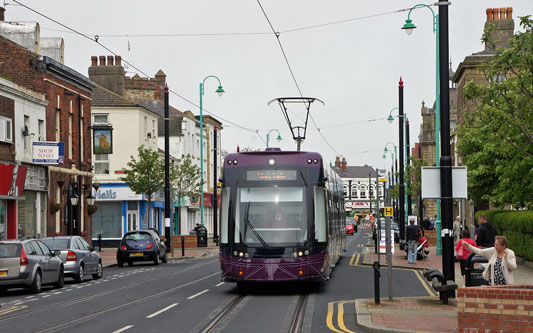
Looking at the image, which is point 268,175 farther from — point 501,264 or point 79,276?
point 79,276

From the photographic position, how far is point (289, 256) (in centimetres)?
1948

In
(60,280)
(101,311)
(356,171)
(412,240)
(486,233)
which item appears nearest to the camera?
(101,311)

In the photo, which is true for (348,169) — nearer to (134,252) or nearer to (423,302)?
(134,252)

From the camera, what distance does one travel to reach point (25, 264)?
22156 mm

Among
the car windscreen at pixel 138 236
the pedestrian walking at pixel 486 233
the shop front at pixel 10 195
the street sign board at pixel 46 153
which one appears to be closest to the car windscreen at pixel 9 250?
the pedestrian walking at pixel 486 233

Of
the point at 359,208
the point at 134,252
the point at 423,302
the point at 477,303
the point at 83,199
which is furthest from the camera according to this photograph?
the point at 359,208

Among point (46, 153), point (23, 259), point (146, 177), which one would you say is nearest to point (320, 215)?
point (23, 259)

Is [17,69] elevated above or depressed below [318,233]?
above

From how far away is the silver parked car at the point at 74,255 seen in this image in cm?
2650

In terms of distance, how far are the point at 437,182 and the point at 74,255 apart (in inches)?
Result: 551

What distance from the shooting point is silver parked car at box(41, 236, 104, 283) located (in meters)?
26.5

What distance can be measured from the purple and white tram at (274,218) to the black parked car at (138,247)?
1704 centimetres

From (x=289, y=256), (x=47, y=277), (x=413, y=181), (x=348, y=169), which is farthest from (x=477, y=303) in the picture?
Answer: (x=348, y=169)

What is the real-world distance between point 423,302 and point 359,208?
532 feet
